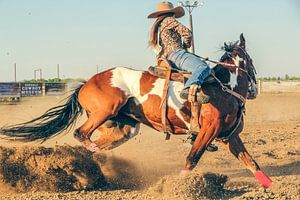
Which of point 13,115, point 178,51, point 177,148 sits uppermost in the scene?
point 178,51

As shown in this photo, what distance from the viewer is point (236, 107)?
6648 mm

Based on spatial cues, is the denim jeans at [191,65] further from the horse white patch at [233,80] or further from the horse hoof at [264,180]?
the horse hoof at [264,180]

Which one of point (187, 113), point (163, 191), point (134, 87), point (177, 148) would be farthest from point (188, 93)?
point (177, 148)

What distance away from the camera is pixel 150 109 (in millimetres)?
6875

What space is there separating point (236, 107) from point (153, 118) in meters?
1.08

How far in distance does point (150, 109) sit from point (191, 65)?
80cm

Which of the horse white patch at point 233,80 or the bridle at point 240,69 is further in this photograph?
the horse white patch at point 233,80

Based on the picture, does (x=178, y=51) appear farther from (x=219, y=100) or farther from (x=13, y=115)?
(x=13, y=115)

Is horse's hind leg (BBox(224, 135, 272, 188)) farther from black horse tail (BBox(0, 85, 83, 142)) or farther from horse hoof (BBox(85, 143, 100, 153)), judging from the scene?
black horse tail (BBox(0, 85, 83, 142))

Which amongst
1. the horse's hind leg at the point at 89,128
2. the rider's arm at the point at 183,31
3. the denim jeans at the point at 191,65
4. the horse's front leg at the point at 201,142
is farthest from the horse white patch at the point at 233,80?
the horse's hind leg at the point at 89,128

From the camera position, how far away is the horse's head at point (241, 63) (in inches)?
277

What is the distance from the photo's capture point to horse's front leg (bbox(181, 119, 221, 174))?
6.35 metres

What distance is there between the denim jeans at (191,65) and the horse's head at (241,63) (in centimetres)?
57

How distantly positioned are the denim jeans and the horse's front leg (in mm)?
550
